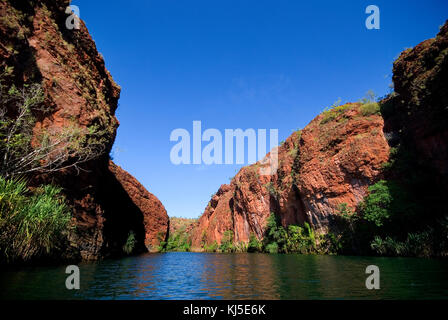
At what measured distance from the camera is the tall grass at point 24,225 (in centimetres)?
1112

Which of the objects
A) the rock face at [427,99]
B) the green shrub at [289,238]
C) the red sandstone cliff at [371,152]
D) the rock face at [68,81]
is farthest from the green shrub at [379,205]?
the rock face at [68,81]

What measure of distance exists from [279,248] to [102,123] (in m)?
37.2

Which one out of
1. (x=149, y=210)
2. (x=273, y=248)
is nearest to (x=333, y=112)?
(x=273, y=248)

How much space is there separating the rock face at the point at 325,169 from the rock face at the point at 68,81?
91.3ft

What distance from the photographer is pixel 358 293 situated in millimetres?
7430

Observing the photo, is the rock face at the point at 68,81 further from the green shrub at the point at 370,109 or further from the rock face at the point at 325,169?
the green shrub at the point at 370,109

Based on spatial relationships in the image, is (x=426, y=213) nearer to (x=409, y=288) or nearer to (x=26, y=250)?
(x=409, y=288)

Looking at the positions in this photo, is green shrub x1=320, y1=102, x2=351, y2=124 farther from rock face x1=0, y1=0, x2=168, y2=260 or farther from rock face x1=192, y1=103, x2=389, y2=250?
rock face x1=0, y1=0, x2=168, y2=260

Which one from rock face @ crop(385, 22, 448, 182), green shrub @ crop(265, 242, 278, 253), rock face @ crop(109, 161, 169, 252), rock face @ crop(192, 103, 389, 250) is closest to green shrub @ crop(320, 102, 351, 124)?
rock face @ crop(192, 103, 389, 250)

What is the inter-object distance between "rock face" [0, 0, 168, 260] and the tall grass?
4115 mm

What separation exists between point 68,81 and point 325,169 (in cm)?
3169

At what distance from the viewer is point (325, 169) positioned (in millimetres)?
35750

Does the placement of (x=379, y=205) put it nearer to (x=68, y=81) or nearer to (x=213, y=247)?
(x=68, y=81)
